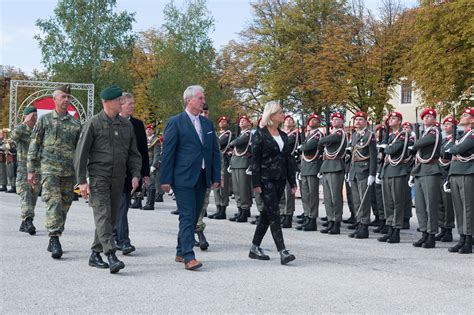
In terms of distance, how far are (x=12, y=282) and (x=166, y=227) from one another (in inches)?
211

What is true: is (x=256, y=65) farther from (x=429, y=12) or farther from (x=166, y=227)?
(x=166, y=227)

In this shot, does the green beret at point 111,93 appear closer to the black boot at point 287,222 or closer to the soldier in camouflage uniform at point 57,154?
the soldier in camouflage uniform at point 57,154

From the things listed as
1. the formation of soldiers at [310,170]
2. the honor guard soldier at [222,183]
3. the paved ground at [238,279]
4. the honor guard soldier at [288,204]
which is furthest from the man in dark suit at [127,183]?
the honor guard soldier at [222,183]

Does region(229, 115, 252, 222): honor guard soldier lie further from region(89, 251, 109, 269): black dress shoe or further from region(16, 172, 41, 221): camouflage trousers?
region(89, 251, 109, 269): black dress shoe

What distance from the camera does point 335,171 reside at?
11844mm

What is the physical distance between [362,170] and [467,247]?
8.54 feet

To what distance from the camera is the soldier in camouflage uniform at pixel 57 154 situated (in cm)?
862

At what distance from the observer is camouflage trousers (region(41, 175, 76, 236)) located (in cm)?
850

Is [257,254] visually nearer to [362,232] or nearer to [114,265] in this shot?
[114,265]

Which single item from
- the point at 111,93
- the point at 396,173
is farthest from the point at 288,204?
the point at 111,93

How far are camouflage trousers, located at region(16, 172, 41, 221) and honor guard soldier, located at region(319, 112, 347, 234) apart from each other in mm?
4895

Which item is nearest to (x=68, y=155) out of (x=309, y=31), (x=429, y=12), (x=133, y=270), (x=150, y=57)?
(x=133, y=270)

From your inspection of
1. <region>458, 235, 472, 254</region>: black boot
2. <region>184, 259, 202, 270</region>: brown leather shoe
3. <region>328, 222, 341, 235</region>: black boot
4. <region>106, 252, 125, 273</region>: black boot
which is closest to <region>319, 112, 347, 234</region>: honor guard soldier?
<region>328, 222, 341, 235</region>: black boot

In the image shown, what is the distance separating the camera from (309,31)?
148 feet
